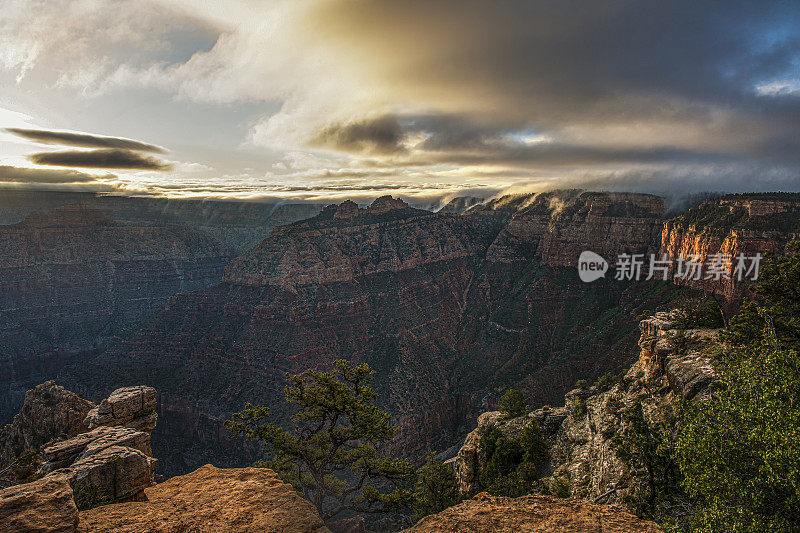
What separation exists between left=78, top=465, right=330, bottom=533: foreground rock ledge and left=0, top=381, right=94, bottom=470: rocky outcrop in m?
34.1

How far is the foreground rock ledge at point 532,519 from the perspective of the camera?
1070 centimetres

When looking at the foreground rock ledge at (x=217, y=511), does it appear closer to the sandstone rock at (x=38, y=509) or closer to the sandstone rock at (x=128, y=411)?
the sandstone rock at (x=38, y=509)

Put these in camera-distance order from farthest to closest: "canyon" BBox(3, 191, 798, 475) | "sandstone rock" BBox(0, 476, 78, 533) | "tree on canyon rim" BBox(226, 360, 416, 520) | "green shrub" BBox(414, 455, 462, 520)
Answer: "canyon" BBox(3, 191, 798, 475) → "green shrub" BBox(414, 455, 462, 520) → "tree on canyon rim" BBox(226, 360, 416, 520) → "sandstone rock" BBox(0, 476, 78, 533)

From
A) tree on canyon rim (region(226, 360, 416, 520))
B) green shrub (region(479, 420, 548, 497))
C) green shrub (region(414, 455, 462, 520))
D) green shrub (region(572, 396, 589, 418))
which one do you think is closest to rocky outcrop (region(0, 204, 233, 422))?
tree on canyon rim (region(226, 360, 416, 520))

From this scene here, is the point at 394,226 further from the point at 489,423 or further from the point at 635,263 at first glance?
the point at 489,423

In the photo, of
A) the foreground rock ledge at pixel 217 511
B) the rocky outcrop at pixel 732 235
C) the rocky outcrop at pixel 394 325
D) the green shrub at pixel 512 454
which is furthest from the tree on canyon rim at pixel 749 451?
the rocky outcrop at pixel 732 235

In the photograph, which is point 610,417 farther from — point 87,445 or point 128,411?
point 128,411

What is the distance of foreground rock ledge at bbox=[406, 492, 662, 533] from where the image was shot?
10.7 meters

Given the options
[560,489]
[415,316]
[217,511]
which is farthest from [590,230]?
[217,511]

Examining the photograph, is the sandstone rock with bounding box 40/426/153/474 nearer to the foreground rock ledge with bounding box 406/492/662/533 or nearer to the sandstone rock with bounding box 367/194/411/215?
the foreground rock ledge with bounding box 406/492/662/533

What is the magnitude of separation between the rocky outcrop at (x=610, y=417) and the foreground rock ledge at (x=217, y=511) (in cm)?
1403

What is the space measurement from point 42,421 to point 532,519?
55.0 meters

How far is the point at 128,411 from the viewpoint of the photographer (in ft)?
86.8

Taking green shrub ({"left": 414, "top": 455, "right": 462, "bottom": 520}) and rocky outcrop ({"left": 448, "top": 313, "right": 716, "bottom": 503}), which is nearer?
rocky outcrop ({"left": 448, "top": 313, "right": 716, "bottom": 503})
